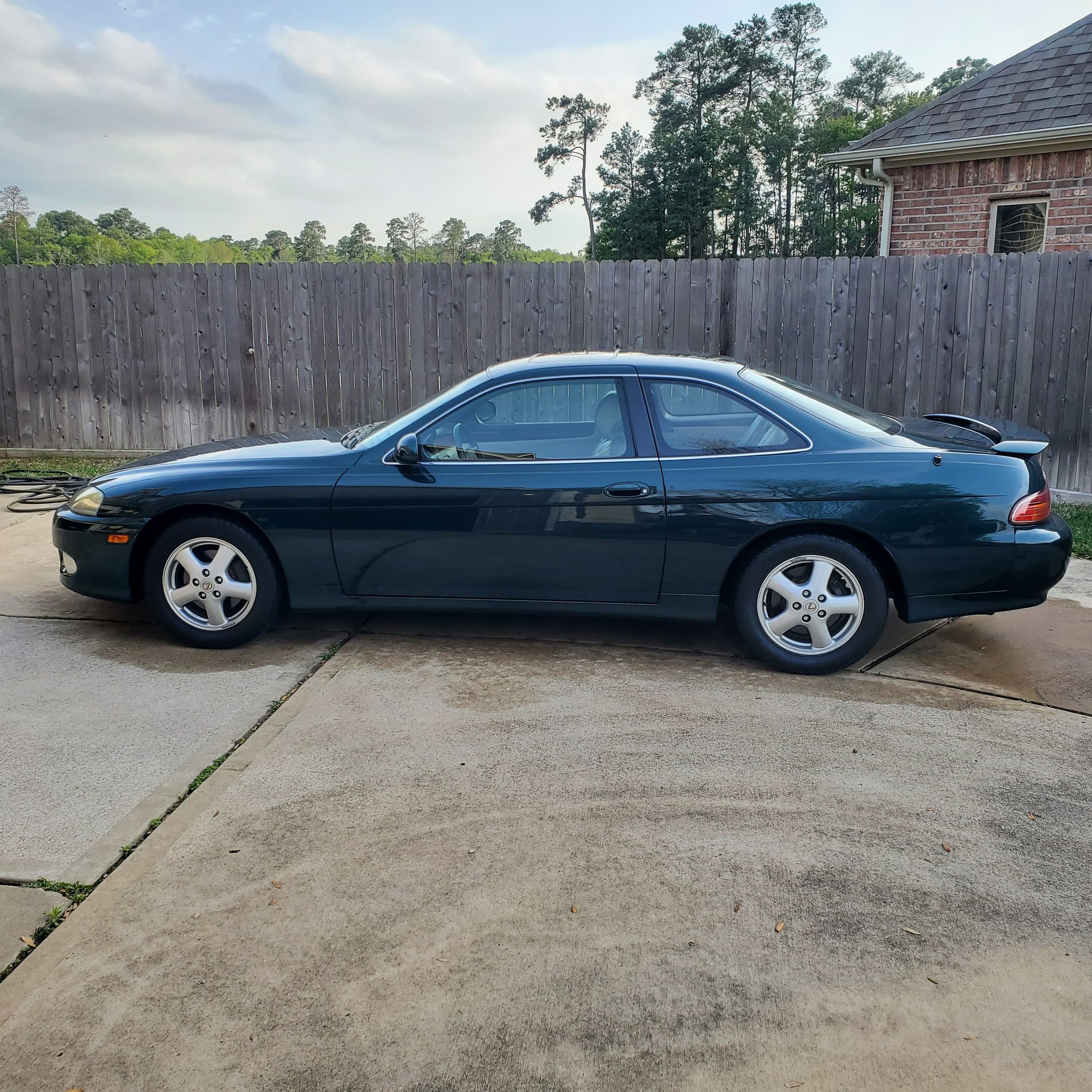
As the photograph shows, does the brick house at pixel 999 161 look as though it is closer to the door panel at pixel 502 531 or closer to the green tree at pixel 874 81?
the door panel at pixel 502 531

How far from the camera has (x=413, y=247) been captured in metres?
63.0

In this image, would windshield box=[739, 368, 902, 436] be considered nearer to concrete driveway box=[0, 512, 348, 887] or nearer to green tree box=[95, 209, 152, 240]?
concrete driveway box=[0, 512, 348, 887]

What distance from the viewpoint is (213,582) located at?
504cm

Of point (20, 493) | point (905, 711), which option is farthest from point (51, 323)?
point (905, 711)

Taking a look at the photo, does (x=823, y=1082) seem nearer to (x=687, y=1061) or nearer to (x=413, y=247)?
(x=687, y=1061)

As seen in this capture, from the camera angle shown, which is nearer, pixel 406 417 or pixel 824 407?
pixel 824 407

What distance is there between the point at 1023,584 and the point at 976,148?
10554mm

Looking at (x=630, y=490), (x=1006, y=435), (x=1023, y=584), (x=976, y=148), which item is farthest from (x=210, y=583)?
(x=976, y=148)

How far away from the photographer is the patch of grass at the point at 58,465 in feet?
32.6

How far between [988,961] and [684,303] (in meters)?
7.69

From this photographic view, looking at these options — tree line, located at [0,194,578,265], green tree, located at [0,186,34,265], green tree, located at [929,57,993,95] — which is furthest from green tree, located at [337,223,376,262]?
green tree, located at [929,57,993,95]

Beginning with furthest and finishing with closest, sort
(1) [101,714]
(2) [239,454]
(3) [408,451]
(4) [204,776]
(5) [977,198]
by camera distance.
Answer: (5) [977,198] < (2) [239,454] < (3) [408,451] < (1) [101,714] < (4) [204,776]

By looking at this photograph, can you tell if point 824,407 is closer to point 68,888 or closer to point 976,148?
point 68,888

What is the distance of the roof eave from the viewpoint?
488 inches
